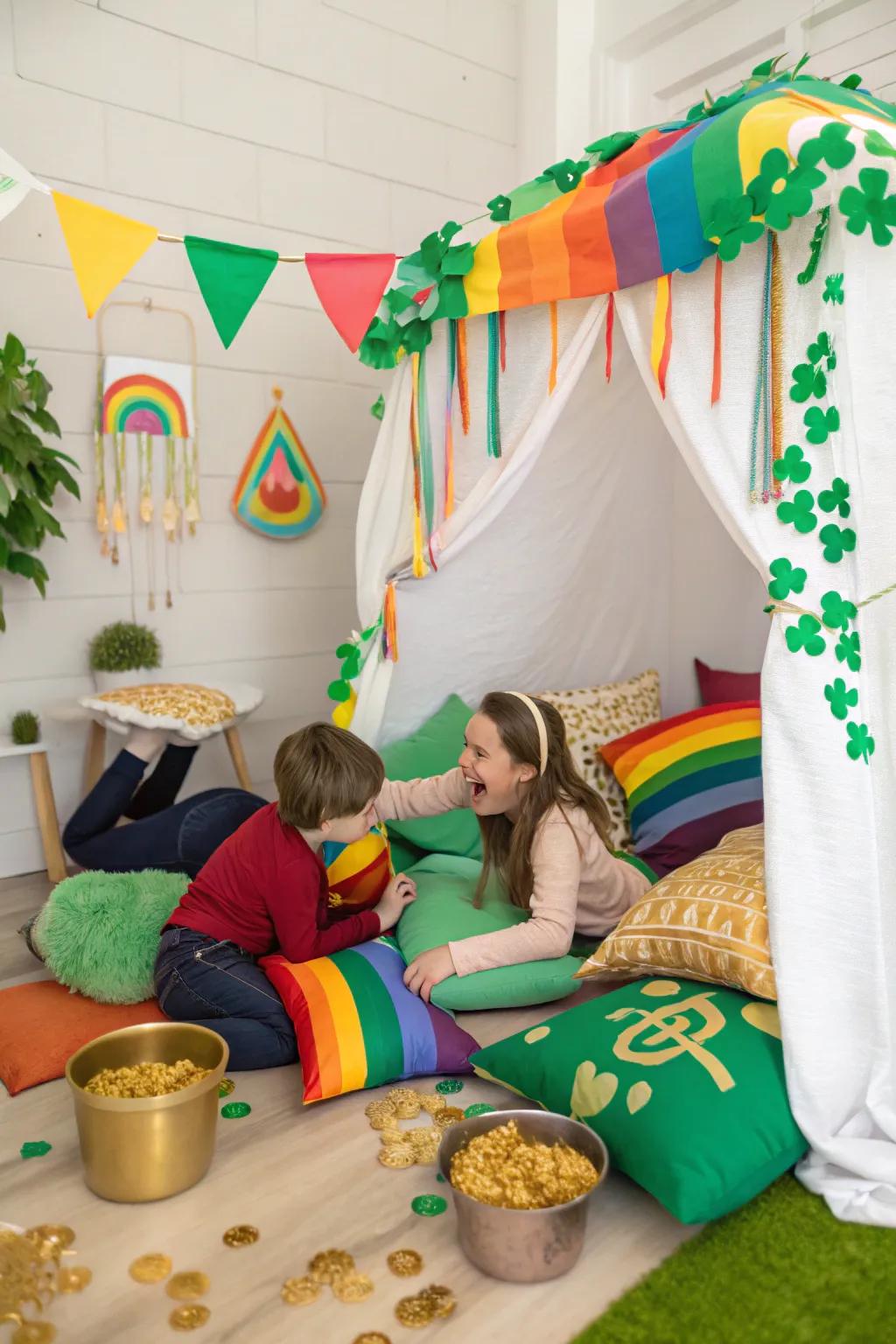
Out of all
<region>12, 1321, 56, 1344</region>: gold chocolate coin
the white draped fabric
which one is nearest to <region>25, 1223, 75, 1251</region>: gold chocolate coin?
<region>12, 1321, 56, 1344</region>: gold chocolate coin

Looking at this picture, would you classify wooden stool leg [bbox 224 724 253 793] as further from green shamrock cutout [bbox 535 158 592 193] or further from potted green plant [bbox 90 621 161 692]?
green shamrock cutout [bbox 535 158 592 193]

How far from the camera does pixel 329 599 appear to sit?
3.52 metres

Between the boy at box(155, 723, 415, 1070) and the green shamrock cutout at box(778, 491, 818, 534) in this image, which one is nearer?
the green shamrock cutout at box(778, 491, 818, 534)

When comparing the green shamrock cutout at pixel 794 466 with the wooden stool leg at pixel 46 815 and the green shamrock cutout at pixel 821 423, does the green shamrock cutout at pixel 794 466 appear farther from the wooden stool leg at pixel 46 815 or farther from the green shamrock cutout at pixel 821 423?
the wooden stool leg at pixel 46 815

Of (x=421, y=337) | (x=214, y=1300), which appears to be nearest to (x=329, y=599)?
(x=421, y=337)

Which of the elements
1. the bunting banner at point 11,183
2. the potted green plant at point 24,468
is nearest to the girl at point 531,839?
the potted green plant at point 24,468

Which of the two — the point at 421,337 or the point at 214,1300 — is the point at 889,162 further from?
the point at 214,1300

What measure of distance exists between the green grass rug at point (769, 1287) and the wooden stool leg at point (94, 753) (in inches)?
80.7

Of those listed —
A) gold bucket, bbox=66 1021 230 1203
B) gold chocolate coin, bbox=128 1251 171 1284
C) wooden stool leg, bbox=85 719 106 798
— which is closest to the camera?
gold chocolate coin, bbox=128 1251 171 1284

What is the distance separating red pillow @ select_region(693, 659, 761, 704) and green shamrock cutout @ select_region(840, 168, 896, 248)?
1.50 meters

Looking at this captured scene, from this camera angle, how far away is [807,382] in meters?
1.56

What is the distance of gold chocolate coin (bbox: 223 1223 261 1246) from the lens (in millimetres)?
1415

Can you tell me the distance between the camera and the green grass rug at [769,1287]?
4.09 feet

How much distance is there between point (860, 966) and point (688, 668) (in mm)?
1650
